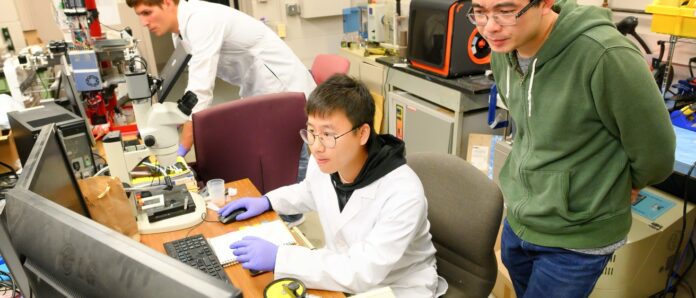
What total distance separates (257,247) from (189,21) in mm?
1412

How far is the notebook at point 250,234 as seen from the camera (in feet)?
4.35

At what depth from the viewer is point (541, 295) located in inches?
53.5

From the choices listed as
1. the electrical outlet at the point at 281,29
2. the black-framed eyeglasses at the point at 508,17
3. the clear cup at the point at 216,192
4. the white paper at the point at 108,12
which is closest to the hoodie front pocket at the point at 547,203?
the black-framed eyeglasses at the point at 508,17

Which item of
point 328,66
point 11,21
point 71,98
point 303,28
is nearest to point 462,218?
point 71,98

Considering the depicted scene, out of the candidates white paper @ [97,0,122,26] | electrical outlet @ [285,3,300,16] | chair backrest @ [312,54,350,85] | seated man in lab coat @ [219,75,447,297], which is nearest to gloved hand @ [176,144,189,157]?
seated man in lab coat @ [219,75,447,297]

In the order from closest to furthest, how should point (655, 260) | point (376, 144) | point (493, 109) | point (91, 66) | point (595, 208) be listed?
point (595, 208) < point (376, 144) < point (655, 260) < point (91, 66) < point (493, 109)

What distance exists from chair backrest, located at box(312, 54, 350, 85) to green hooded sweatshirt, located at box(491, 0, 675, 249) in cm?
188

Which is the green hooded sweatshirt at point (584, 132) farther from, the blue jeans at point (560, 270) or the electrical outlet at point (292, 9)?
the electrical outlet at point (292, 9)

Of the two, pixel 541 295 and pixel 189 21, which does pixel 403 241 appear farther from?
pixel 189 21

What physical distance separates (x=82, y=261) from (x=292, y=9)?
13.8 ft

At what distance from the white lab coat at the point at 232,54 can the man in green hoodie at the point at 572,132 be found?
1.38 metres

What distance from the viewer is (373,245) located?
3.95 ft

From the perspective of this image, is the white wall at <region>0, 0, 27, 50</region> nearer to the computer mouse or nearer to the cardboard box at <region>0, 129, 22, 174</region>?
the cardboard box at <region>0, 129, 22, 174</region>

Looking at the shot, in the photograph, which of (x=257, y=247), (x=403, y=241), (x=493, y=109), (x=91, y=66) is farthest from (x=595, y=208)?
(x=91, y=66)
